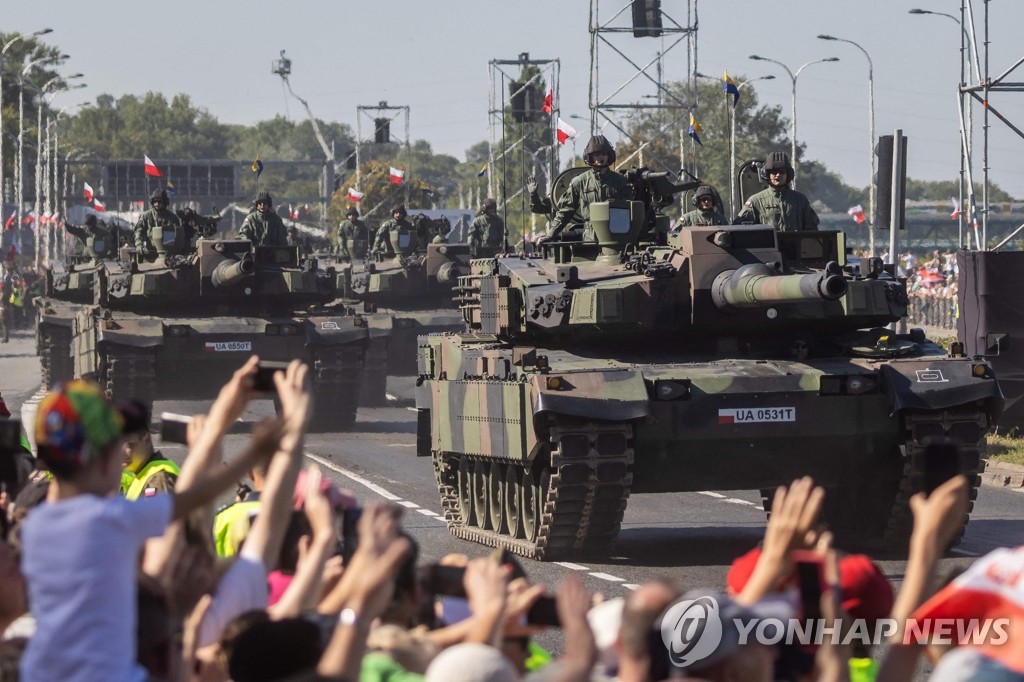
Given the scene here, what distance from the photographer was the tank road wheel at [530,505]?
47.6 ft

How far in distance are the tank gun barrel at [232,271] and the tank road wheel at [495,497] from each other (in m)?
9.43

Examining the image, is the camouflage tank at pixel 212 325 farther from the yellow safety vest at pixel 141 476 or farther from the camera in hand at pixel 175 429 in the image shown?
the camera in hand at pixel 175 429

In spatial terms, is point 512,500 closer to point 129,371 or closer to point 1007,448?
point 1007,448

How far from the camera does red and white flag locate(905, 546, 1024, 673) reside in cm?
468

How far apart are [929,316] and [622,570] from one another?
31.4 m

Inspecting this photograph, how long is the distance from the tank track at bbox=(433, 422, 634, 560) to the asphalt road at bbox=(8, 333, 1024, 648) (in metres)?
0.18

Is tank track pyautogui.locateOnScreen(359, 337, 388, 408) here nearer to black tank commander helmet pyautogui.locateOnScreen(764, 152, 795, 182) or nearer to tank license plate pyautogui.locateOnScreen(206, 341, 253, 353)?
tank license plate pyautogui.locateOnScreen(206, 341, 253, 353)

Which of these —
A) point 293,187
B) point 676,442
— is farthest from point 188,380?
point 293,187

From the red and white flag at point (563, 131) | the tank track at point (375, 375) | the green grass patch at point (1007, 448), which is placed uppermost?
the red and white flag at point (563, 131)

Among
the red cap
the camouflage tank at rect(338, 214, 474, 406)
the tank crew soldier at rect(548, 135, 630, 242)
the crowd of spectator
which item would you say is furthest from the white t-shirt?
the camouflage tank at rect(338, 214, 474, 406)

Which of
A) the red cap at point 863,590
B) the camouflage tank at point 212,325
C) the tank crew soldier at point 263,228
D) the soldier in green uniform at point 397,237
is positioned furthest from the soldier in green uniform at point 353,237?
the red cap at point 863,590

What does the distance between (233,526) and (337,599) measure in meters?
1.97

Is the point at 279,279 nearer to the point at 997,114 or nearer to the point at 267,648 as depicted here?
the point at 997,114

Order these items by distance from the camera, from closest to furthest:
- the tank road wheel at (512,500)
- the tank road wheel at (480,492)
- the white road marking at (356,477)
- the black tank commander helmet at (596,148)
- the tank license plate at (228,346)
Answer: the tank road wheel at (512,500), the tank road wheel at (480,492), the black tank commander helmet at (596,148), the white road marking at (356,477), the tank license plate at (228,346)
